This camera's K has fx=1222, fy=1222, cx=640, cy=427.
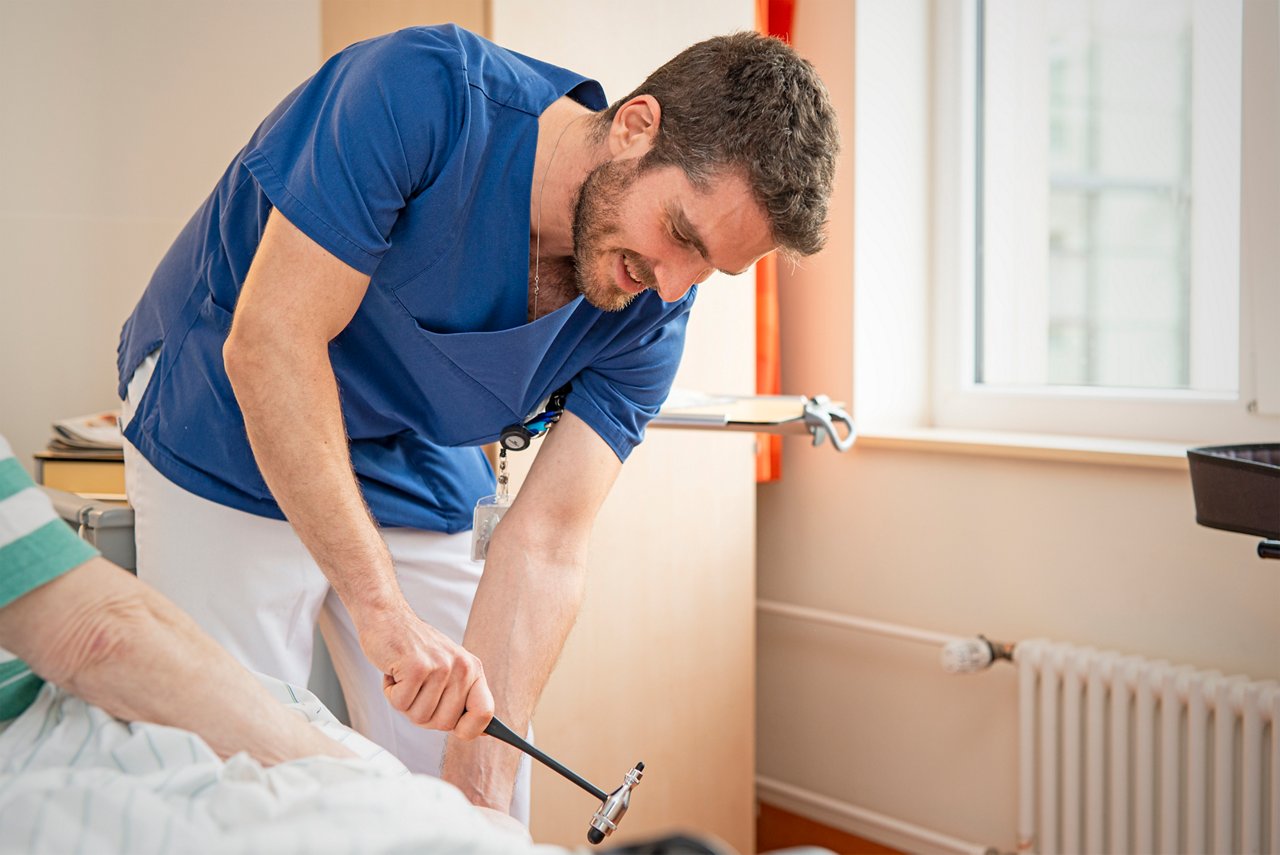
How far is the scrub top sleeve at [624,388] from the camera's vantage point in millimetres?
1528

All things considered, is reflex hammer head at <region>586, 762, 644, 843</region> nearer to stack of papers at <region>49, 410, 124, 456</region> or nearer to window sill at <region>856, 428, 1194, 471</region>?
stack of papers at <region>49, 410, 124, 456</region>

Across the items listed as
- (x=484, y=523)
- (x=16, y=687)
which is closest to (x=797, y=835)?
(x=484, y=523)

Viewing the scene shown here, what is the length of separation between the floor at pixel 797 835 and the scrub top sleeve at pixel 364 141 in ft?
6.12

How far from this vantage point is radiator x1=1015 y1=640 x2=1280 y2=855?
6.51ft

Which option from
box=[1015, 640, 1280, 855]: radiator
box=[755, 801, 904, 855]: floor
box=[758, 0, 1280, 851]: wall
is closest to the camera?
box=[1015, 640, 1280, 855]: radiator

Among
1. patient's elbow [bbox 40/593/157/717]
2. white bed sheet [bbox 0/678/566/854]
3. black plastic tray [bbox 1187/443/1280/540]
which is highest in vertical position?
black plastic tray [bbox 1187/443/1280/540]

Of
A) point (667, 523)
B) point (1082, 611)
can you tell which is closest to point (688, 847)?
point (667, 523)

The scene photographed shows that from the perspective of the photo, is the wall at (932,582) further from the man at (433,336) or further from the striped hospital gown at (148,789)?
the striped hospital gown at (148,789)

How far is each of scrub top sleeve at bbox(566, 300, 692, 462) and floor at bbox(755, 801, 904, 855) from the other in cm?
144

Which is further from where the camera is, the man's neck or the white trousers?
the white trousers

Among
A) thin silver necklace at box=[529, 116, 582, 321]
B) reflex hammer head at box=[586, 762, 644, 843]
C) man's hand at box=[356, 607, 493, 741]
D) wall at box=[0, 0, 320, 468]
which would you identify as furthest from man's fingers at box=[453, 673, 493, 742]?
wall at box=[0, 0, 320, 468]

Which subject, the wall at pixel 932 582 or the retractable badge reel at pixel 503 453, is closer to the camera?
the retractable badge reel at pixel 503 453

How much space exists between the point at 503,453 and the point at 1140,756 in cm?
129

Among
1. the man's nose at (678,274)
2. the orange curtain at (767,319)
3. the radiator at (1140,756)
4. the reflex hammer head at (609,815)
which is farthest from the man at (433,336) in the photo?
the radiator at (1140,756)
